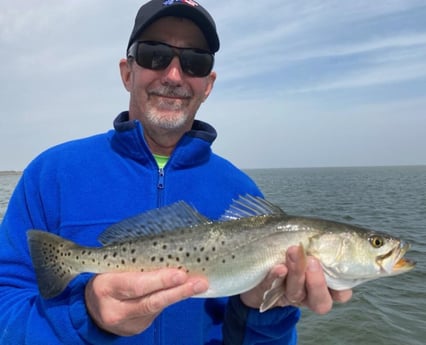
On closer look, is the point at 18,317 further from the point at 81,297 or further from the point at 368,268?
the point at 368,268

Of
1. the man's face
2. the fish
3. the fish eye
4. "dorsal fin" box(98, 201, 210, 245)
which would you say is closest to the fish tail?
the fish

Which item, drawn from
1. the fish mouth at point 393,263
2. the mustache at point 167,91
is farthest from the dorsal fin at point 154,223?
the fish mouth at point 393,263

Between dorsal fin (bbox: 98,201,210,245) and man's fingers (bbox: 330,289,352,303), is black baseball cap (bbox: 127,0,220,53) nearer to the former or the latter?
dorsal fin (bbox: 98,201,210,245)

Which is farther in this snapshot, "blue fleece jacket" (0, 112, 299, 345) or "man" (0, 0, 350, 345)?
"blue fleece jacket" (0, 112, 299, 345)

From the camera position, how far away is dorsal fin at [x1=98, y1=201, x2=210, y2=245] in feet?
11.5

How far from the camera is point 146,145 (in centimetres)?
407

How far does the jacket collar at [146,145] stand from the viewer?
408cm

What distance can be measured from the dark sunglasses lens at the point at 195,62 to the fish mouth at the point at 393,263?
102 inches

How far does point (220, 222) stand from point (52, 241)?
1471 millimetres

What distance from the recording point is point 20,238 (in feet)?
11.7

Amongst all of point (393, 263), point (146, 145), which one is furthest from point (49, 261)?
point (393, 263)

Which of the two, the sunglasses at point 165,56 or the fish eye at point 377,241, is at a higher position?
the sunglasses at point 165,56

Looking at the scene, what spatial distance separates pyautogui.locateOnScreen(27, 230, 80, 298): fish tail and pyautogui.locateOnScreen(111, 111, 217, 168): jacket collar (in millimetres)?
1154

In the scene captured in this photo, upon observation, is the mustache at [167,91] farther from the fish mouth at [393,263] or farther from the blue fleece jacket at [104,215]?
the fish mouth at [393,263]
